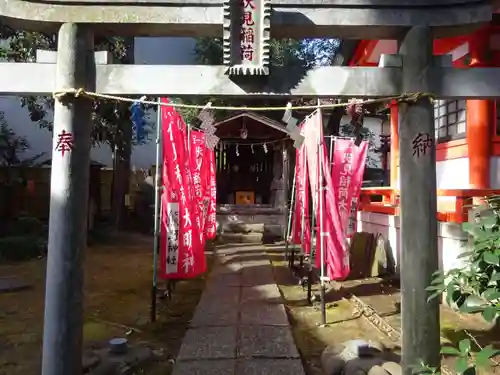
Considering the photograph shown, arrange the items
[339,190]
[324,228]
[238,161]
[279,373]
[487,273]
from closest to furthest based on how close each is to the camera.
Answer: [487,273]
[279,373]
[324,228]
[339,190]
[238,161]

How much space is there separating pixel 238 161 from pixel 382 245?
12.3m

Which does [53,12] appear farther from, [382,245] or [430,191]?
[382,245]

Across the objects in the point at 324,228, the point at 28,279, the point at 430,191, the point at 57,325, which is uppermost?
the point at 430,191

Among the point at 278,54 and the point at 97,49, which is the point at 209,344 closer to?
the point at 97,49

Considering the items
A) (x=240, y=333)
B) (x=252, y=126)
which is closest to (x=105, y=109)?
(x=252, y=126)

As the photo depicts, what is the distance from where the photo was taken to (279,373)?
16.3ft

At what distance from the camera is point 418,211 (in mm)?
4398

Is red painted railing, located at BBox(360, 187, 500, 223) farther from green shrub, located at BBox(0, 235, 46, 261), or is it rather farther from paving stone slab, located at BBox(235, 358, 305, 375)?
green shrub, located at BBox(0, 235, 46, 261)

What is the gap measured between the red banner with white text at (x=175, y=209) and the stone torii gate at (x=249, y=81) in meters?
2.80

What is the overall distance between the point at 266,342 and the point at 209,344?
2.42 ft

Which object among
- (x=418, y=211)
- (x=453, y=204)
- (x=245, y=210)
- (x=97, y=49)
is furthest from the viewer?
(x=245, y=210)

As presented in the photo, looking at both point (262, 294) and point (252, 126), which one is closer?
point (262, 294)

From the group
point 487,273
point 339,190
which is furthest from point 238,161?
point 487,273

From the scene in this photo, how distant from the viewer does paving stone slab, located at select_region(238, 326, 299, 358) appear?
5.53m
